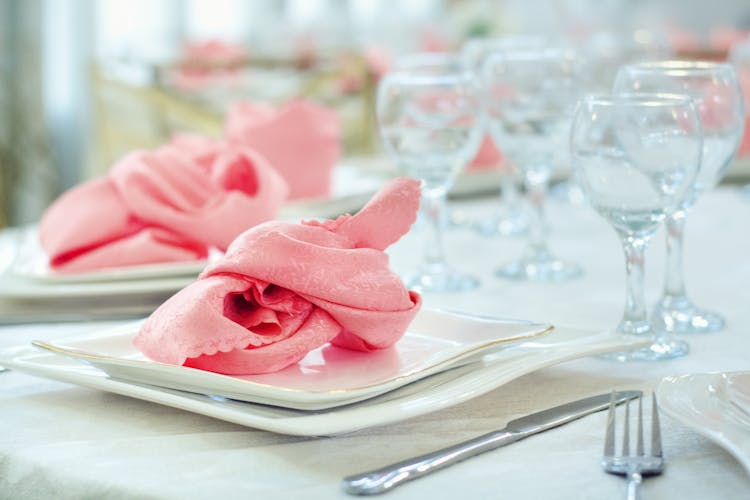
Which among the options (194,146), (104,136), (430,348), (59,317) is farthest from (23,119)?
(430,348)

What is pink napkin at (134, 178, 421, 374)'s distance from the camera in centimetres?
69

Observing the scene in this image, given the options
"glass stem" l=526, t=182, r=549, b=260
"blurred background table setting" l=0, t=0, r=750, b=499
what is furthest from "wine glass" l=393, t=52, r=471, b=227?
"glass stem" l=526, t=182, r=549, b=260

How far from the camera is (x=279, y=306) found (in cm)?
72

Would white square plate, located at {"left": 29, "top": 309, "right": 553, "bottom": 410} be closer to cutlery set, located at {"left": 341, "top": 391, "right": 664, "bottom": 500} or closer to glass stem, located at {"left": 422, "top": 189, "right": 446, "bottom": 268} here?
cutlery set, located at {"left": 341, "top": 391, "right": 664, "bottom": 500}

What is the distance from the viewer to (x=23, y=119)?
3135mm

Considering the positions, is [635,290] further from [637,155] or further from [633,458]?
[633,458]

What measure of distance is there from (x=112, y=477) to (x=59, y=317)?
38 centimetres

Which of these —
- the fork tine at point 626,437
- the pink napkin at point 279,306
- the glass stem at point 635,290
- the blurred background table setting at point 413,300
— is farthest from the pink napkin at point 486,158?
the fork tine at point 626,437

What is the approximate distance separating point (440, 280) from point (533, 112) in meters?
0.20

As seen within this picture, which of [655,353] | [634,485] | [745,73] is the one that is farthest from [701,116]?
[745,73]

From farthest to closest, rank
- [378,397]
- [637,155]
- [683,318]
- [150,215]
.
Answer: [150,215], [683,318], [637,155], [378,397]

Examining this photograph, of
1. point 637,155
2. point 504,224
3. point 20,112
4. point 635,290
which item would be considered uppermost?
point 637,155

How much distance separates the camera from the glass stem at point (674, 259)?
96 centimetres

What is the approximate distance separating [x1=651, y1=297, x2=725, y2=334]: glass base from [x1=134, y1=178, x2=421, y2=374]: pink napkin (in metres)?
0.26
